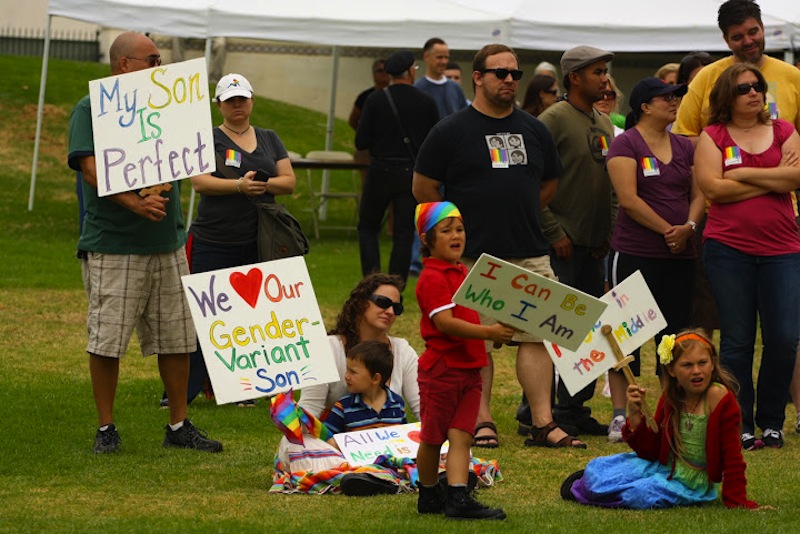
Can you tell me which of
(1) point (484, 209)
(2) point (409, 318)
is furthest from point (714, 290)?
(2) point (409, 318)

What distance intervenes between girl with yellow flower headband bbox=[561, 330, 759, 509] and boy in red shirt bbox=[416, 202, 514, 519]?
679 millimetres

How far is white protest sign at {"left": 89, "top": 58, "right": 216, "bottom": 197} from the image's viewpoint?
7.62 metres

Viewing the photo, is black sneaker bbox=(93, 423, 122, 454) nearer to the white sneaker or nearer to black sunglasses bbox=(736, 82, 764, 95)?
the white sneaker

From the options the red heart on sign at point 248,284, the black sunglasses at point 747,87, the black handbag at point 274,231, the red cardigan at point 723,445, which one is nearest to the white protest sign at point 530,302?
the red cardigan at point 723,445

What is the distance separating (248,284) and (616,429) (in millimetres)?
2538

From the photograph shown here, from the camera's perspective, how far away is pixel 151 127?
780cm

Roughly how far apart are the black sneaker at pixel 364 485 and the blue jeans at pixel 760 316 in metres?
2.38

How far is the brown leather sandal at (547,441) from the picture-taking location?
8.45 m

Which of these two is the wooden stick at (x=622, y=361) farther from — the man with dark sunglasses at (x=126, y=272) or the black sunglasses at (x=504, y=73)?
the man with dark sunglasses at (x=126, y=272)

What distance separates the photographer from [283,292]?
7.39 m

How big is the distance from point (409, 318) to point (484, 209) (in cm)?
529

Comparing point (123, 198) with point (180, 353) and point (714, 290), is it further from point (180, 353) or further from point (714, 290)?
point (714, 290)

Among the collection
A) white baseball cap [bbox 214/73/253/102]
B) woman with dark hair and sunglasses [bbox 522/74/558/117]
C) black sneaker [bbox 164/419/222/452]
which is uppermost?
woman with dark hair and sunglasses [bbox 522/74/558/117]

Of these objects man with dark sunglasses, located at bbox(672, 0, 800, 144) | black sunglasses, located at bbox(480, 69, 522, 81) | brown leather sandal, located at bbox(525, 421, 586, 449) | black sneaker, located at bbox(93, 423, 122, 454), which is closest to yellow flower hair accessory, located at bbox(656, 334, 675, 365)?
brown leather sandal, located at bbox(525, 421, 586, 449)
